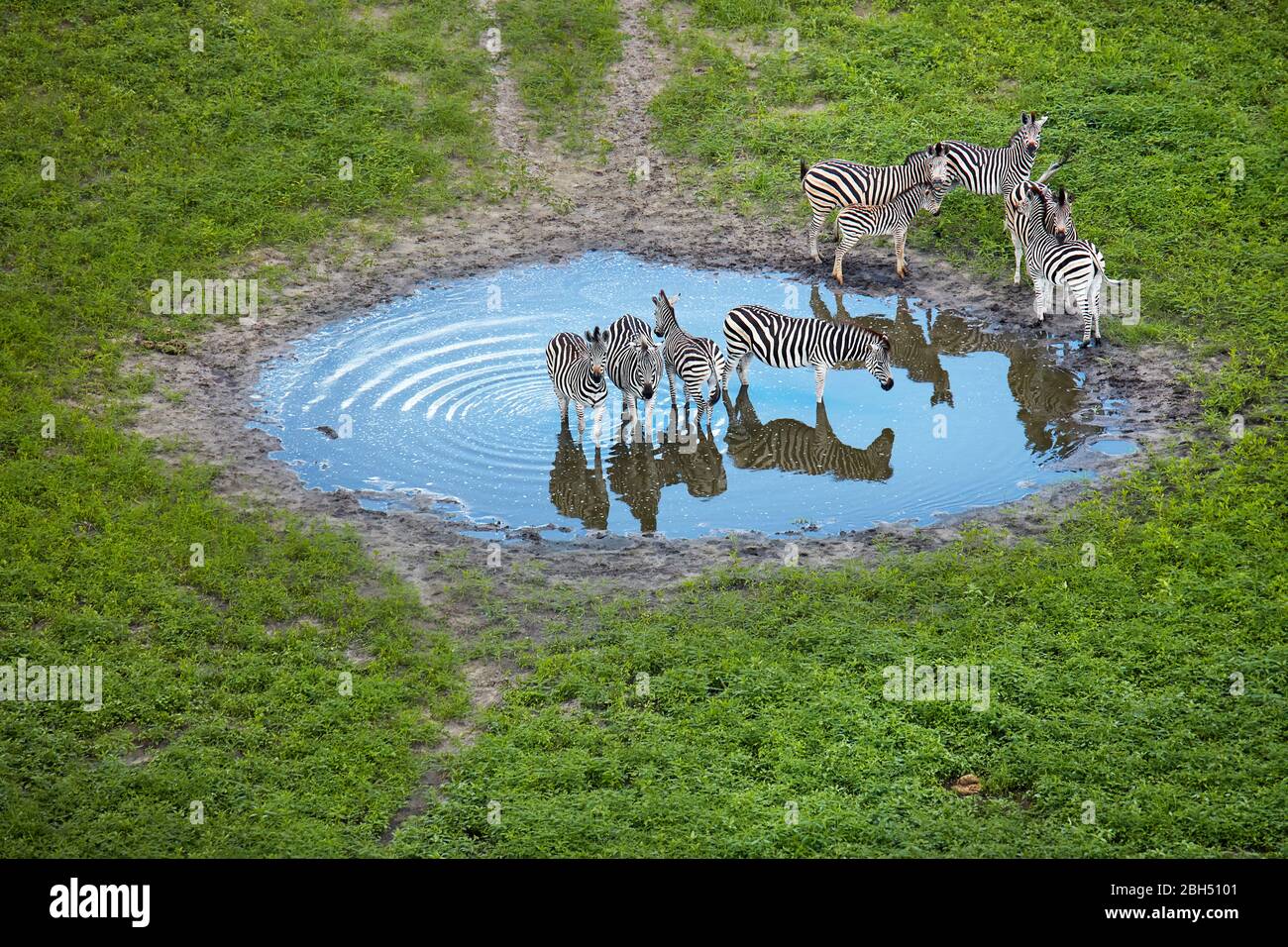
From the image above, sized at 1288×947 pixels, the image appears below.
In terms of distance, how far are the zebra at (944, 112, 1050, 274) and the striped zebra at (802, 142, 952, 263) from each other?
37 centimetres

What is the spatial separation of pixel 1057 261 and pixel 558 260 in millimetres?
8733

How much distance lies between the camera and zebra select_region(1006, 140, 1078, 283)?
2262 centimetres

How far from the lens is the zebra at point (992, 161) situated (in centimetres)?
2539

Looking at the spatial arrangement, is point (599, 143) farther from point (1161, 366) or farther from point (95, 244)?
point (1161, 366)

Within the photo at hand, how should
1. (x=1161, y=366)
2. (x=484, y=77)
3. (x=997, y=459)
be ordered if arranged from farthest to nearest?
(x=484, y=77)
(x=1161, y=366)
(x=997, y=459)

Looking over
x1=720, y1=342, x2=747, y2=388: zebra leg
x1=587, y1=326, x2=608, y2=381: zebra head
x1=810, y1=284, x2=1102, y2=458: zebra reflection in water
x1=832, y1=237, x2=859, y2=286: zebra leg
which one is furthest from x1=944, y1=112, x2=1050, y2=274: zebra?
x1=587, y1=326, x2=608, y2=381: zebra head

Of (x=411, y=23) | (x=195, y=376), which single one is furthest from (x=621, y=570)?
(x=411, y=23)

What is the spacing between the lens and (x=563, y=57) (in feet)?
99.3

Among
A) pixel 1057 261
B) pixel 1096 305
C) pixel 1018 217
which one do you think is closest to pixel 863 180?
pixel 1018 217

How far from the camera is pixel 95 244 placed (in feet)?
79.5

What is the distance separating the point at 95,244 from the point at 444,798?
50.0 ft

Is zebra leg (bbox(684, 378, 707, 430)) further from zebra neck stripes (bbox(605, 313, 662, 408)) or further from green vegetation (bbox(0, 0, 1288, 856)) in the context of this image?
green vegetation (bbox(0, 0, 1288, 856))

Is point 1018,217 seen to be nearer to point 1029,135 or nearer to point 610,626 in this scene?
point 1029,135

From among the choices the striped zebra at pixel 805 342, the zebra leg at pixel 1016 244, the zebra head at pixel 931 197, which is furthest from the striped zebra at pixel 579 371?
the zebra leg at pixel 1016 244
